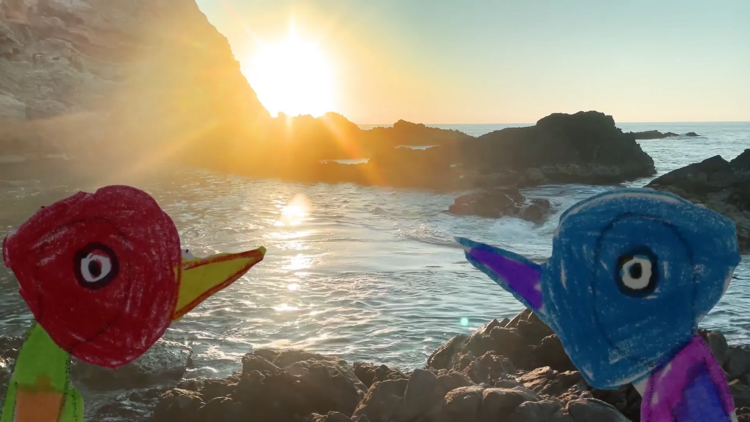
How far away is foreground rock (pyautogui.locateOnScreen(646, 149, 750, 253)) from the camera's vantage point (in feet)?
40.0

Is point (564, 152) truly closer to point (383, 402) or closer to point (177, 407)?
point (383, 402)

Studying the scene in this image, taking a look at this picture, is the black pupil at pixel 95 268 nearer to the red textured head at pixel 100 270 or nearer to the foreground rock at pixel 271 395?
the red textured head at pixel 100 270

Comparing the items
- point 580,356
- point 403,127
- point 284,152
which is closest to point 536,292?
point 580,356

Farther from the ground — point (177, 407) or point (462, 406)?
point (462, 406)

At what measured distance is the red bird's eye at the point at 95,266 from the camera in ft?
5.57

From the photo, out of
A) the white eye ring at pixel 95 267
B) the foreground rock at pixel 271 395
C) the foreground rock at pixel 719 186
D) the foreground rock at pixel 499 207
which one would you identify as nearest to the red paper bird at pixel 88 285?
the white eye ring at pixel 95 267

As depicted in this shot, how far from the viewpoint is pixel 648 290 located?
156 centimetres

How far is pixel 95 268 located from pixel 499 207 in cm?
1551

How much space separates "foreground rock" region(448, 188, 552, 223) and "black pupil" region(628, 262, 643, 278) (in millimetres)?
14622

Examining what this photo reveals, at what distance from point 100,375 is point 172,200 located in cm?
1500

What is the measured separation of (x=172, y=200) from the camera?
1931 cm

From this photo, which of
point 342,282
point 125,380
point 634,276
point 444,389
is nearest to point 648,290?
point 634,276

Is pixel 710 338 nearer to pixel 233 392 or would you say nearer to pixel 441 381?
pixel 441 381

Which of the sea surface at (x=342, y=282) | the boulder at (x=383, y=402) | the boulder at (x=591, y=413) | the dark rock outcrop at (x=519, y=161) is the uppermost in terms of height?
the dark rock outcrop at (x=519, y=161)
